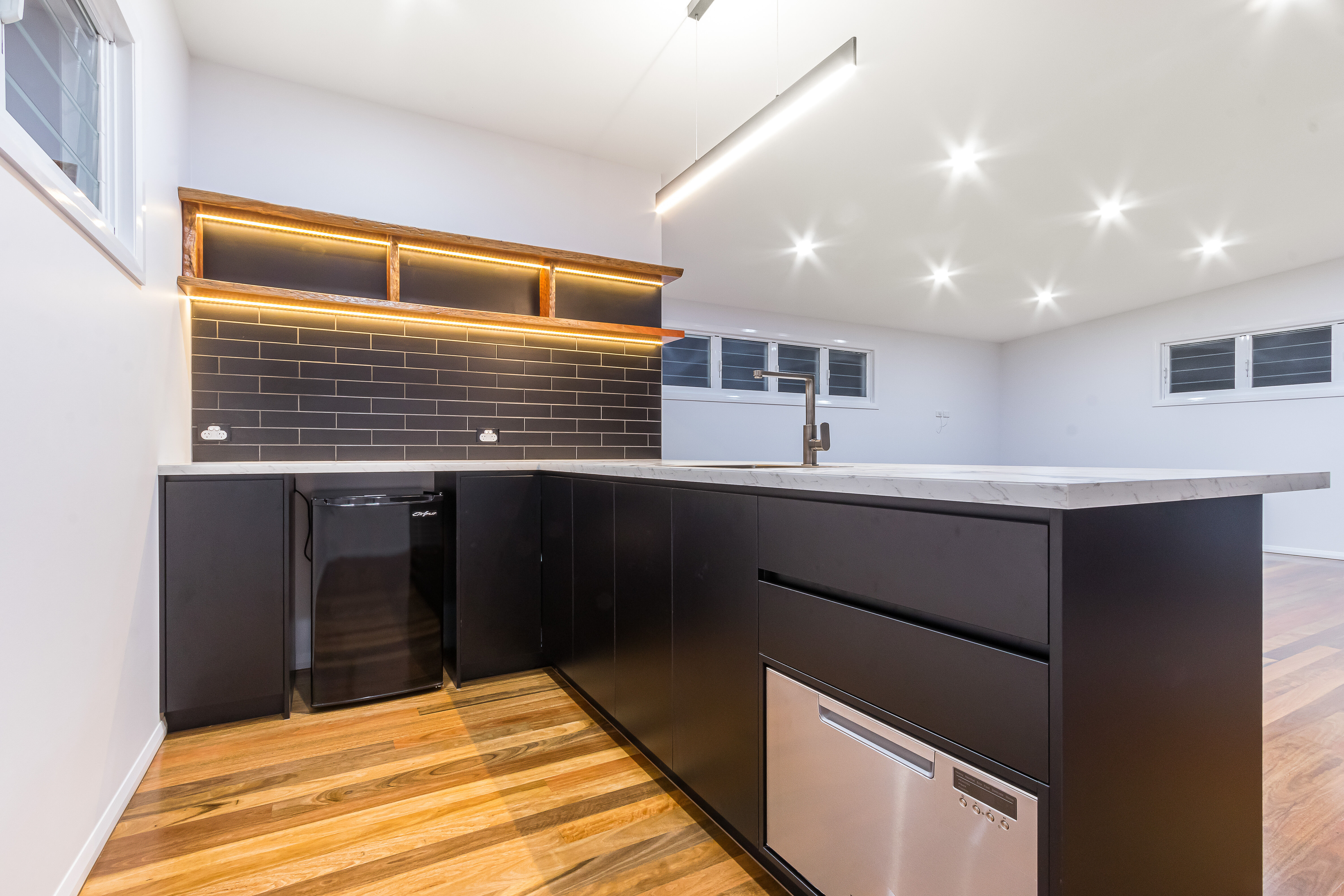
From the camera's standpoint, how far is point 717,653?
149cm

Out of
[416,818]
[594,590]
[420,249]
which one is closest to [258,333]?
[420,249]

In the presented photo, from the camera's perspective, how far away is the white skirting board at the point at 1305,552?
562cm

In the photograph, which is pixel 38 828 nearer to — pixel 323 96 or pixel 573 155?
pixel 323 96

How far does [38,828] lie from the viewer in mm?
1152

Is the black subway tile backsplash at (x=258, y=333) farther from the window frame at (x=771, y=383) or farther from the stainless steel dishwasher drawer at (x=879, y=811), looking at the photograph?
the window frame at (x=771, y=383)

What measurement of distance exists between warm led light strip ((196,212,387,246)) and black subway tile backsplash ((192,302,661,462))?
0.35 metres

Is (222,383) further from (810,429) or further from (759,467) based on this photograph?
(810,429)

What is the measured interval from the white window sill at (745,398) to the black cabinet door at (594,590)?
4399 mm

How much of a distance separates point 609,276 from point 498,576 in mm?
1726

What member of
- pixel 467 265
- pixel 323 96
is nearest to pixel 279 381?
pixel 467 265

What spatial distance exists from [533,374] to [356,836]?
2178 millimetres

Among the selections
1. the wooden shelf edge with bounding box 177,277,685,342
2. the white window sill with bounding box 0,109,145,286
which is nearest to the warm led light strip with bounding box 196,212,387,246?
the wooden shelf edge with bounding box 177,277,685,342

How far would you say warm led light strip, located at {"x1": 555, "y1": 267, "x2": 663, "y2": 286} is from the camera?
332 centimetres

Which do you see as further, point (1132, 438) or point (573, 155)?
point (1132, 438)
